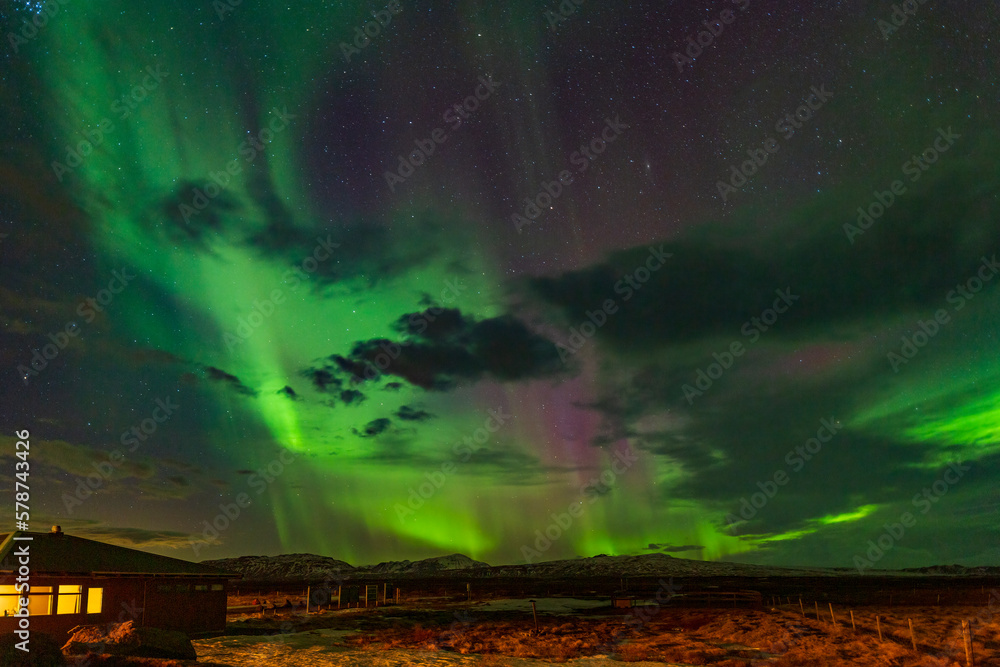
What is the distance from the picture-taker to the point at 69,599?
84.3 ft

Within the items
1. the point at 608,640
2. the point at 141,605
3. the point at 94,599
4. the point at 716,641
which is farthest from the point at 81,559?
the point at 716,641

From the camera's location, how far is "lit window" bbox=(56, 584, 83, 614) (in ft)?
83.0

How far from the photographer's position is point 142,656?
1744cm

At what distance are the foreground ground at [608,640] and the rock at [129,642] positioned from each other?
346 centimetres

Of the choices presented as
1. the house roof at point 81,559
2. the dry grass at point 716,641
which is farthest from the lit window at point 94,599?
the dry grass at point 716,641

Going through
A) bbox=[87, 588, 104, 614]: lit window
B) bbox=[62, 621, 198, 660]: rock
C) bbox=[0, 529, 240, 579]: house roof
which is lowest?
bbox=[62, 621, 198, 660]: rock

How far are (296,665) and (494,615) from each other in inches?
1209

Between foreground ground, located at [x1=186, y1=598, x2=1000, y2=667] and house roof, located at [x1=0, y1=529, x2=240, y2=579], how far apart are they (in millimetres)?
4301

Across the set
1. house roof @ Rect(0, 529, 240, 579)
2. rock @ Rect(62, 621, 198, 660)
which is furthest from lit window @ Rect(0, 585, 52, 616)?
Answer: rock @ Rect(62, 621, 198, 660)

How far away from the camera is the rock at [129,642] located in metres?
16.5

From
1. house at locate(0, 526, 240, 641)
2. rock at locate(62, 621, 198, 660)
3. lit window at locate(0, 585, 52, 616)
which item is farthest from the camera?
house at locate(0, 526, 240, 641)

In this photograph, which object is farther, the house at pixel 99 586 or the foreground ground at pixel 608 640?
the foreground ground at pixel 608 640

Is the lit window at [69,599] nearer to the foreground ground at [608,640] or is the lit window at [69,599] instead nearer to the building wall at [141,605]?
the building wall at [141,605]

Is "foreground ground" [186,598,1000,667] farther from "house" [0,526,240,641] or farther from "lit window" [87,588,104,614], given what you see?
"lit window" [87,588,104,614]
